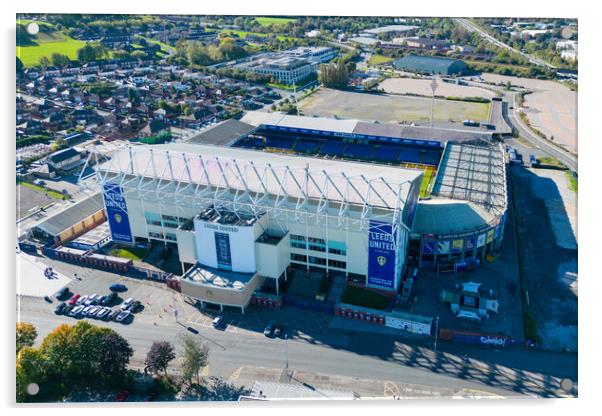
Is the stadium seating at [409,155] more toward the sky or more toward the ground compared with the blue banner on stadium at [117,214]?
more toward the sky

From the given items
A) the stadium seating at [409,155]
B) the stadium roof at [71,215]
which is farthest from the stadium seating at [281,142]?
the stadium roof at [71,215]

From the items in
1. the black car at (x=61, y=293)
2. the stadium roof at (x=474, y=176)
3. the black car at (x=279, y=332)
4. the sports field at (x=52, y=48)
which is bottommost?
the black car at (x=279, y=332)

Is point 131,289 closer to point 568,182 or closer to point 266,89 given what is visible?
point 568,182

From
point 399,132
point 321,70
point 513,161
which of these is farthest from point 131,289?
point 321,70

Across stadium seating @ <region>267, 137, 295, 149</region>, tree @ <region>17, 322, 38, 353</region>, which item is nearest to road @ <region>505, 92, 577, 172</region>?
stadium seating @ <region>267, 137, 295, 149</region>

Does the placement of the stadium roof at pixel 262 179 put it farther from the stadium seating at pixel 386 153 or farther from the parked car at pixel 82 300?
the stadium seating at pixel 386 153
